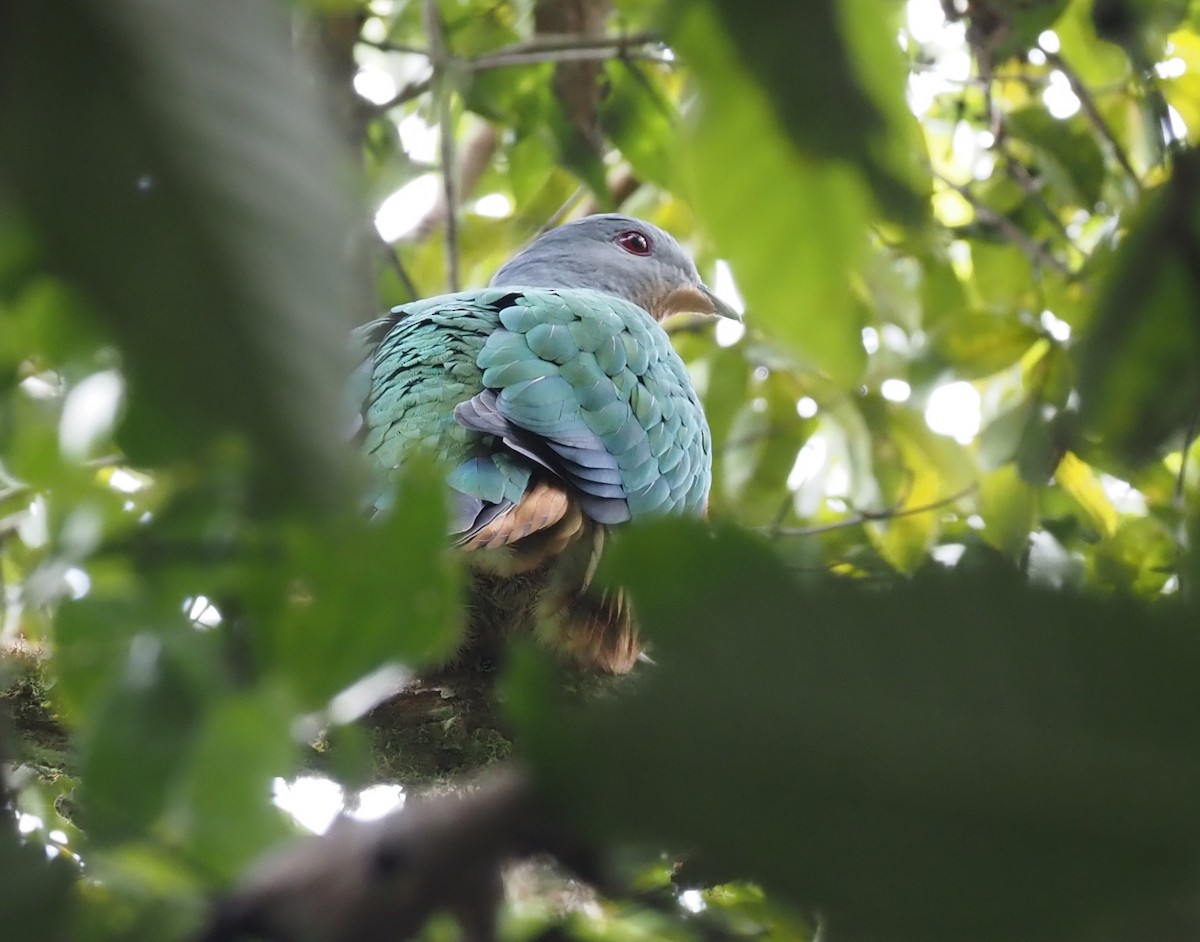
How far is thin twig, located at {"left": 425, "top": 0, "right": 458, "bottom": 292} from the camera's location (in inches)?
102

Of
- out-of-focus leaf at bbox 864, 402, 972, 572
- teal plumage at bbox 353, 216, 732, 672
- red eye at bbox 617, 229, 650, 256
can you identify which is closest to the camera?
teal plumage at bbox 353, 216, 732, 672

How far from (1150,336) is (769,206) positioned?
261mm

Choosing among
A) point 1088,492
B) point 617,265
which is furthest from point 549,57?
point 1088,492

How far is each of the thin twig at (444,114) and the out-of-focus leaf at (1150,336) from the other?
1.96 metres

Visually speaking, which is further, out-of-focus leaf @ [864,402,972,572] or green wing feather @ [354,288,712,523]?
out-of-focus leaf @ [864,402,972,572]

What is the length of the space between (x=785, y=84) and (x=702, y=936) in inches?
14.3

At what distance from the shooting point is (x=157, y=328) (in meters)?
0.29

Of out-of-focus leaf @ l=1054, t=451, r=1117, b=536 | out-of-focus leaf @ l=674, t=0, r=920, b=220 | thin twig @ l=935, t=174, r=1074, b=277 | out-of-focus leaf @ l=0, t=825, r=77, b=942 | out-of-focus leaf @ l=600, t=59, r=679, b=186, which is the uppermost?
out-of-focus leaf @ l=600, t=59, r=679, b=186

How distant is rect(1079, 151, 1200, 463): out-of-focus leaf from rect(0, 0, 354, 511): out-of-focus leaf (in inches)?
17.6

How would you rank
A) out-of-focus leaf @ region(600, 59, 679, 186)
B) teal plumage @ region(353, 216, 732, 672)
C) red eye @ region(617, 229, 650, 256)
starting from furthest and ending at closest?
red eye @ region(617, 229, 650, 256) → out-of-focus leaf @ region(600, 59, 679, 186) → teal plumage @ region(353, 216, 732, 672)

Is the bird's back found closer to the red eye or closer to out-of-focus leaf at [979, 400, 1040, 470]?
out-of-focus leaf at [979, 400, 1040, 470]

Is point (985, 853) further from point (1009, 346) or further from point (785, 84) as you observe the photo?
point (1009, 346)

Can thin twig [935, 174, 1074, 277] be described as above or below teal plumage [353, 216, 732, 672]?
above

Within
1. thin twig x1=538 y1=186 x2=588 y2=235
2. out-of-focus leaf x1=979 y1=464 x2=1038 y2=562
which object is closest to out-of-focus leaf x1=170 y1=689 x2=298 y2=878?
out-of-focus leaf x1=979 y1=464 x2=1038 y2=562
